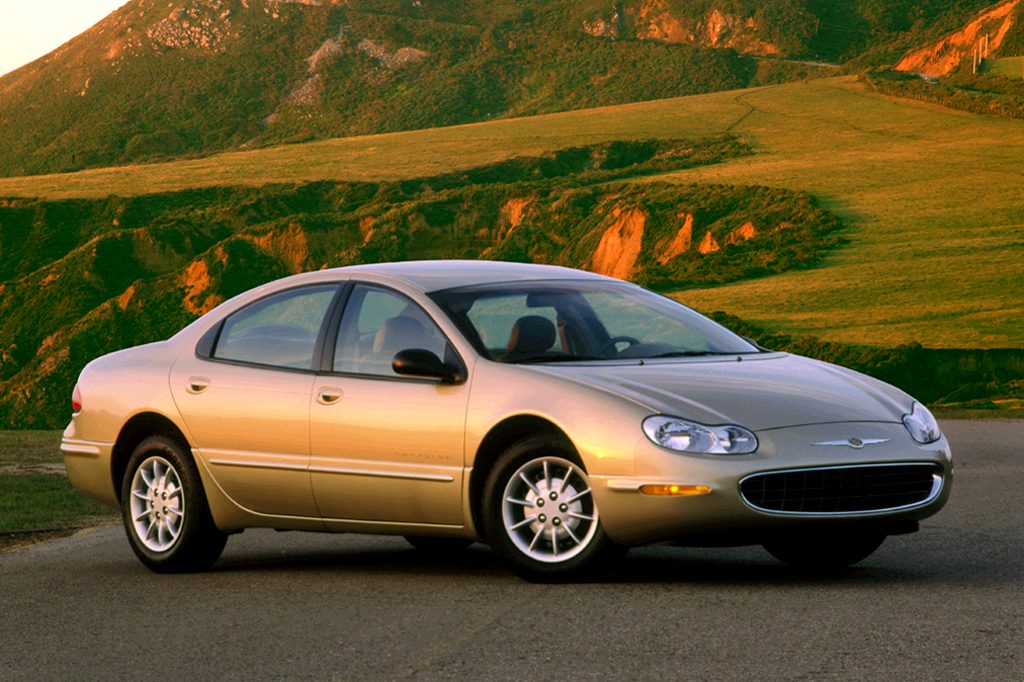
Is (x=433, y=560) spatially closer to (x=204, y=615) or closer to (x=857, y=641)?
(x=204, y=615)

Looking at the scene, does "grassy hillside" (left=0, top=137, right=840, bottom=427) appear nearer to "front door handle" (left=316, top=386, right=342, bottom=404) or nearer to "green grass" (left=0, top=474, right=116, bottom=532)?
"green grass" (left=0, top=474, right=116, bottom=532)

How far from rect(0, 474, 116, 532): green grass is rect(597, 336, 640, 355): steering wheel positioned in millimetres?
5165

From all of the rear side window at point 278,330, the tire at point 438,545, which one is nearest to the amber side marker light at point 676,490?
the rear side window at point 278,330

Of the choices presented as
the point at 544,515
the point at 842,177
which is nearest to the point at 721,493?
the point at 544,515

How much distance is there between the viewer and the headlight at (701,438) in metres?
7.99

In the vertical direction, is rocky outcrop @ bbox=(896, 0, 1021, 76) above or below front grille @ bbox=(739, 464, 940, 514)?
below

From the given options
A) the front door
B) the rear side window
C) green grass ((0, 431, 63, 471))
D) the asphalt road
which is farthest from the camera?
green grass ((0, 431, 63, 471))

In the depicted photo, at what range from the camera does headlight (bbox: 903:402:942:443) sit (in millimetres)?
8508

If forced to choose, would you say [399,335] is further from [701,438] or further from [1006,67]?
[1006,67]

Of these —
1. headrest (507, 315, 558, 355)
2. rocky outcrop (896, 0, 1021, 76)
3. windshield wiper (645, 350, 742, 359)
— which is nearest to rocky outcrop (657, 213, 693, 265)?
windshield wiper (645, 350, 742, 359)

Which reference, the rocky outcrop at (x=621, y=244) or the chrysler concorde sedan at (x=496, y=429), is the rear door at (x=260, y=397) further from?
the rocky outcrop at (x=621, y=244)

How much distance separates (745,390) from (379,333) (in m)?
1.93

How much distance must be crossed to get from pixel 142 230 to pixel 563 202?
2274cm

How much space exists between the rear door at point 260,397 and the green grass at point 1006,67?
11219 centimetres
